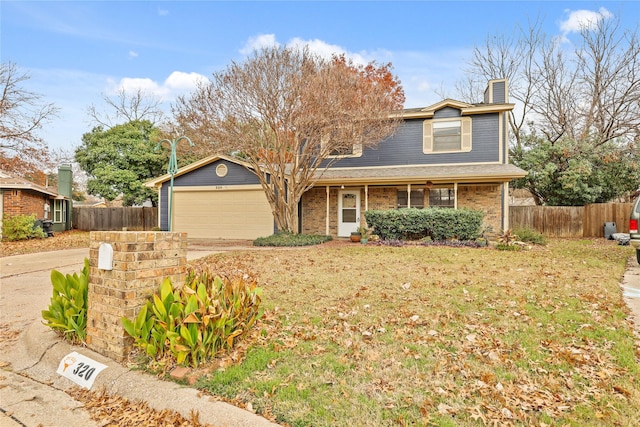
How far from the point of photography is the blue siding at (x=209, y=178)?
14930mm

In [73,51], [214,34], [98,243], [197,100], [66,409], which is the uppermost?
[214,34]

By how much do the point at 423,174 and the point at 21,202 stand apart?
56.6ft

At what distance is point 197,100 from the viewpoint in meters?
12.2

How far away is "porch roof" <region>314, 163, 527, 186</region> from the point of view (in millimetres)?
12922

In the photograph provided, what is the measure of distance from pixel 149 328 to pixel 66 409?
2.50ft

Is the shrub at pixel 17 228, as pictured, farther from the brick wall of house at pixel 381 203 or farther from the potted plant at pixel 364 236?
the potted plant at pixel 364 236

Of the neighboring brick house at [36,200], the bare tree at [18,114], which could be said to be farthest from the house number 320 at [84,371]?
the bare tree at [18,114]

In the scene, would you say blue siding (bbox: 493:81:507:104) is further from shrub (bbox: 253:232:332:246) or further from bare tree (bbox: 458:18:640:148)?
shrub (bbox: 253:232:332:246)

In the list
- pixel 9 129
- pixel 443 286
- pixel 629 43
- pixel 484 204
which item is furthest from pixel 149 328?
pixel 629 43

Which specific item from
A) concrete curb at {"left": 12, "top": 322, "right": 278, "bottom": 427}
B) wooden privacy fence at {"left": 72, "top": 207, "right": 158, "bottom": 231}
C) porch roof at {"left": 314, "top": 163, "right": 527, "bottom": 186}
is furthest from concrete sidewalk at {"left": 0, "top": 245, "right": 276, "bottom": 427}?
wooden privacy fence at {"left": 72, "top": 207, "right": 158, "bottom": 231}

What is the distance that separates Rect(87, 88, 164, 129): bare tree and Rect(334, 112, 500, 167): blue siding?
1706cm

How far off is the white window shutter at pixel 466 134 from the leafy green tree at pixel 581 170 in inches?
212

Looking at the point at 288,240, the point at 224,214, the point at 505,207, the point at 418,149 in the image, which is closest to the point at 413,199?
the point at 418,149

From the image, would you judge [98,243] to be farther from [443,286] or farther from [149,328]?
[443,286]
